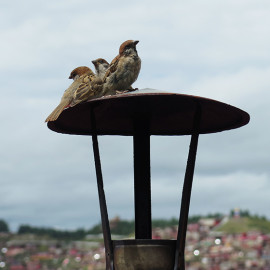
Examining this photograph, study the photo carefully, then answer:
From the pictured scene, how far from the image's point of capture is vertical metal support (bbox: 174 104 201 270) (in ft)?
32.7

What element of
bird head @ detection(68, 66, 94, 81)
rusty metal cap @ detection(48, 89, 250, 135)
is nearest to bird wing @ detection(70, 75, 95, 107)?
rusty metal cap @ detection(48, 89, 250, 135)

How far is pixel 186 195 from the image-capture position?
10102mm

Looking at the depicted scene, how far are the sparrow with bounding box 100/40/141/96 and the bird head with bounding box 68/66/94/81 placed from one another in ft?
2.19

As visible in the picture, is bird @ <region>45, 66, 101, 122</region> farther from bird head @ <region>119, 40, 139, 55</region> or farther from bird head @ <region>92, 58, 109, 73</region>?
bird head @ <region>119, 40, 139, 55</region>

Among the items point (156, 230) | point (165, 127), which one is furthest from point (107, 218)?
point (156, 230)

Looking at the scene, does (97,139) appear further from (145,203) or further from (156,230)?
(156,230)

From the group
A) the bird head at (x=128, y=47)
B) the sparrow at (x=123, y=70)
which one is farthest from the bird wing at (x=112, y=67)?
the bird head at (x=128, y=47)

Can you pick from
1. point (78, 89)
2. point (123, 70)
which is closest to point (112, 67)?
point (123, 70)

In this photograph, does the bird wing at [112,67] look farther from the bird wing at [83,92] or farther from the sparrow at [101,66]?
the sparrow at [101,66]

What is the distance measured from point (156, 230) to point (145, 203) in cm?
10137

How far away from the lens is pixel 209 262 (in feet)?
419

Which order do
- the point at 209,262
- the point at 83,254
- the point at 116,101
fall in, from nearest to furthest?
the point at 116,101 → the point at 209,262 → the point at 83,254

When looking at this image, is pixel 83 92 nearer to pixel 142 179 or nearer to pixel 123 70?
pixel 123 70

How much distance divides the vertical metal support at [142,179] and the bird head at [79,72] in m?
1.05
